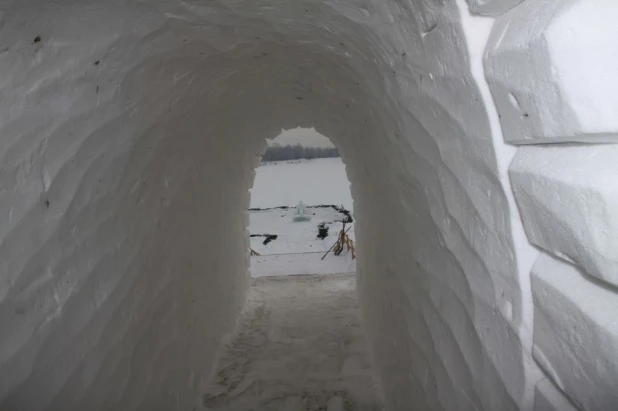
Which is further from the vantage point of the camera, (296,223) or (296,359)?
(296,223)

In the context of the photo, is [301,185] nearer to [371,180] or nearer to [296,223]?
[296,223]

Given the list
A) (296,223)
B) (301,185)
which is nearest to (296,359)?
(296,223)

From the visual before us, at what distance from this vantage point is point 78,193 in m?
1.77

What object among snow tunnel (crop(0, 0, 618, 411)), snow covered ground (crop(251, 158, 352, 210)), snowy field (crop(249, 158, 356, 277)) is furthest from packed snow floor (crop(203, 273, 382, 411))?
snow covered ground (crop(251, 158, 352, 210))

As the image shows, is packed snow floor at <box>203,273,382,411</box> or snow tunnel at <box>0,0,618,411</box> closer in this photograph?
snow tunnel at <box>0,0,618,411</box>

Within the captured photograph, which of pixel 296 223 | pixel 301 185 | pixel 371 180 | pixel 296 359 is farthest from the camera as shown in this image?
pixel 301 185

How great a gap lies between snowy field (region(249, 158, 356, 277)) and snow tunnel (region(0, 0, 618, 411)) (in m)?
4.46

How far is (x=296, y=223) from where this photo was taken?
14219 millimetres

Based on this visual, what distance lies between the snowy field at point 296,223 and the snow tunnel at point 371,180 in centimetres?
446

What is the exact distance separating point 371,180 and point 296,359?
1.91 meters

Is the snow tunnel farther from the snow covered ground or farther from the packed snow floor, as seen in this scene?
the snow covered ground

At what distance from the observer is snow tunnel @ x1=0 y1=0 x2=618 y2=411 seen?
34.3 inches

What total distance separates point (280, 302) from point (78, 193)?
4.16 metres

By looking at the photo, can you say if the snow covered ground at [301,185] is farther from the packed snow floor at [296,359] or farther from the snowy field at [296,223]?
the packed snow floor at [296,359]
